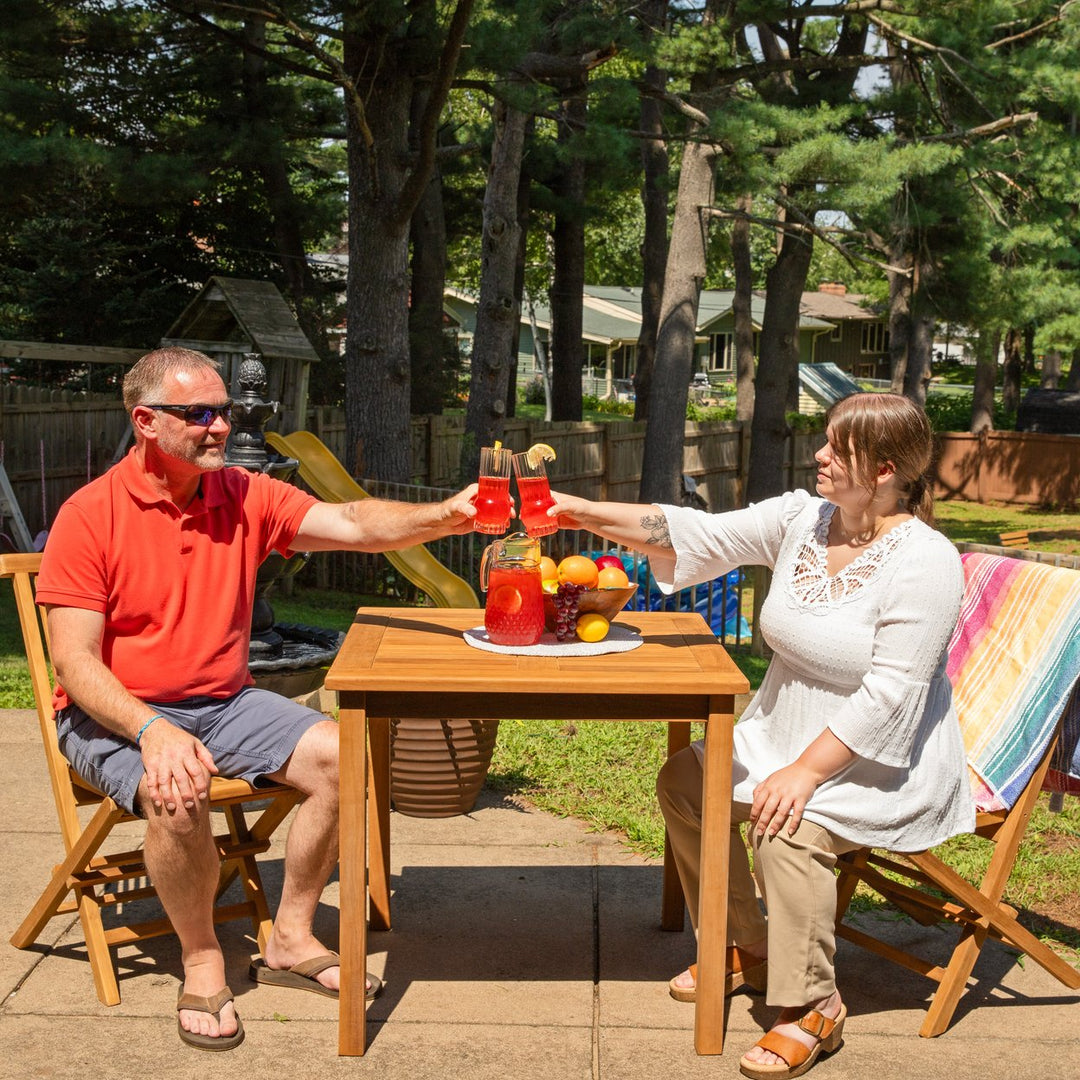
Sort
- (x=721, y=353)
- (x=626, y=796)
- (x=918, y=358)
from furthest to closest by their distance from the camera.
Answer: (x=721, y=353) < (x=918, y=358) < (x=626, y=796)

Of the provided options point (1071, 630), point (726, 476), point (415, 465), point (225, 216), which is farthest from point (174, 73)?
point (1071, 630)

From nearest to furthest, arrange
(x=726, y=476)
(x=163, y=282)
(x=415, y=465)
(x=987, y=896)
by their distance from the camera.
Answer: (x=987, y=896)
(x=415, y=465)
(x=163, y=282)
(x=726, y=476)

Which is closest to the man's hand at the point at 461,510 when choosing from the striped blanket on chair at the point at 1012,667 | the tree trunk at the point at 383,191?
the striped blanket on chair at the point at 1012,667

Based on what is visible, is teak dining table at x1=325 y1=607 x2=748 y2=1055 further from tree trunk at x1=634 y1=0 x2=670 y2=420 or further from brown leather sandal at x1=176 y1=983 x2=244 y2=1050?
tree trunk at x1=634 y1=0 x2=670 y2=420

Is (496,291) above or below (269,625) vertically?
above

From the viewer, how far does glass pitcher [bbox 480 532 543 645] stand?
3.45m

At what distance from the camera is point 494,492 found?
344cm

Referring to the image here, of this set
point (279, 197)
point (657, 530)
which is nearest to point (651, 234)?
point (279, 197)

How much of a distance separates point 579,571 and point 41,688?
1609 millimetres

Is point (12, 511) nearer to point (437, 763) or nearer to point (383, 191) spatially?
point (383, 191)

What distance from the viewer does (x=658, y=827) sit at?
481 cm

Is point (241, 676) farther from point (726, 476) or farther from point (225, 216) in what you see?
point (726, 476)

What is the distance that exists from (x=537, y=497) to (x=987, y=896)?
1571mm

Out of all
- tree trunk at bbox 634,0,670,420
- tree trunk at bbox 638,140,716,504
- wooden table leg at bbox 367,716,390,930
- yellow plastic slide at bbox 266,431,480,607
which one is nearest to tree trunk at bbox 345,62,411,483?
tree trunk at bbox 638,140,716,504
